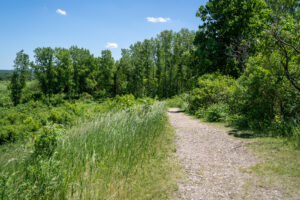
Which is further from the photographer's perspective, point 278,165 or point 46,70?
point 46,70

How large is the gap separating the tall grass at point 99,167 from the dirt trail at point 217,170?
1.37 ft

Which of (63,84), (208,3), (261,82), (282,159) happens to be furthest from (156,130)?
(63,84)

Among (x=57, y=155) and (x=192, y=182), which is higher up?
(x=57, y=155)

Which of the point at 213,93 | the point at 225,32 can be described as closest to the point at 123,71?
the point at 225,32

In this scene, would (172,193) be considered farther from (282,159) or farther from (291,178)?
(282,159)

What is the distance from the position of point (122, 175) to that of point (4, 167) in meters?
1.85

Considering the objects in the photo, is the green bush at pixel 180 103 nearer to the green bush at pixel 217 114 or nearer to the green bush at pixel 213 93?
the green bush at pixel 213 93

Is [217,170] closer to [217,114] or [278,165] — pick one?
[278,165]

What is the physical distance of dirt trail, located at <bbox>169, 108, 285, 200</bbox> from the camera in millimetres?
3129

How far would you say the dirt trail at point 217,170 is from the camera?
3129 millimetres

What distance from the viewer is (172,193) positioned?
10.7 feet

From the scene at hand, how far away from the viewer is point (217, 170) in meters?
4.07

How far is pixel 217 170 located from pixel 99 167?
237cm

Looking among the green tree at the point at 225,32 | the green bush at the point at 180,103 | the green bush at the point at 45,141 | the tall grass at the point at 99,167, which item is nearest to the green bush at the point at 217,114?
the green bush at the point at 180,103
